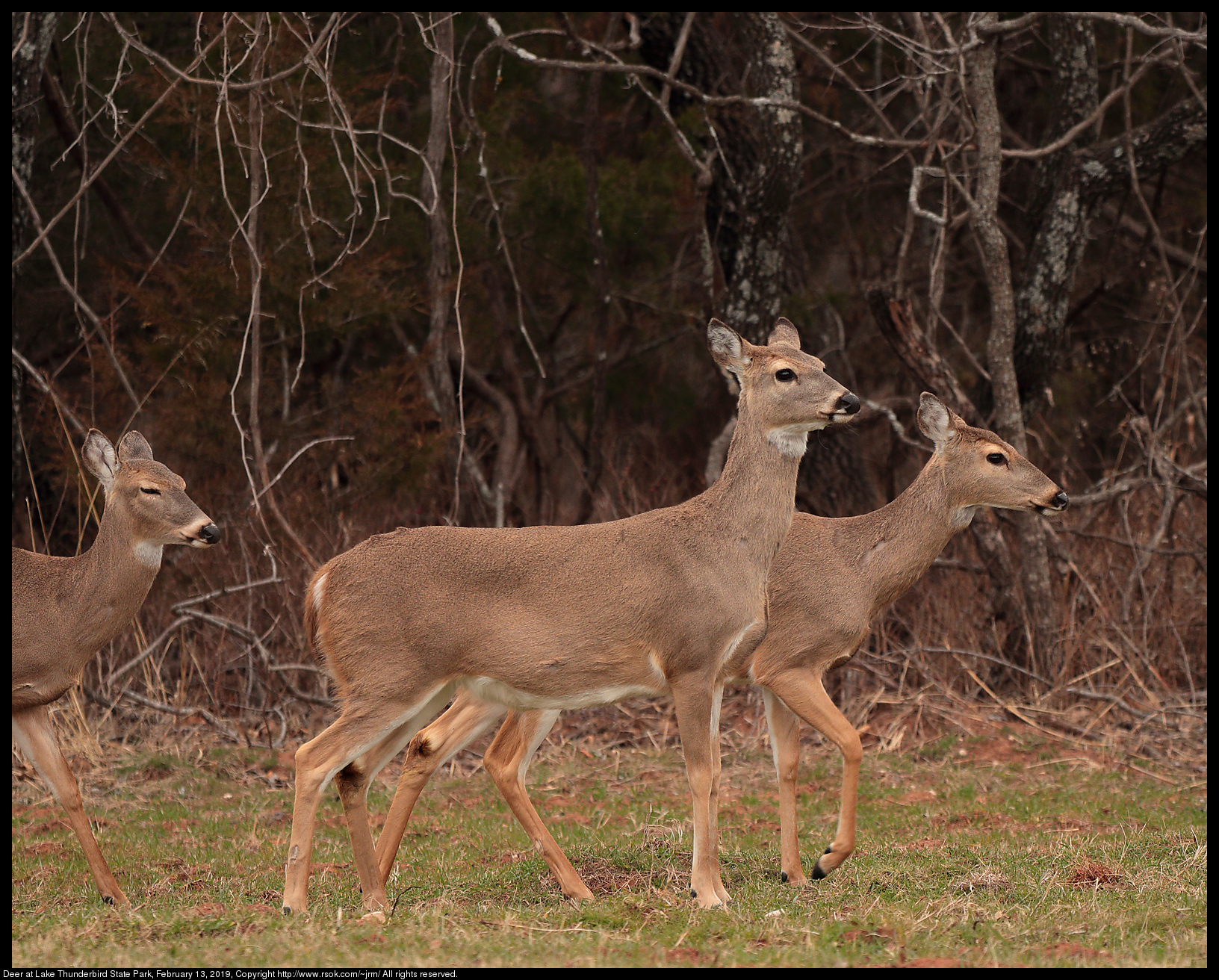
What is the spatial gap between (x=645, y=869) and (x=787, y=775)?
0.81 metres

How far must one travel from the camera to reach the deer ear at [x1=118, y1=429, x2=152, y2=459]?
692cm

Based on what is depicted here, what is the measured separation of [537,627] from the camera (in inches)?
229

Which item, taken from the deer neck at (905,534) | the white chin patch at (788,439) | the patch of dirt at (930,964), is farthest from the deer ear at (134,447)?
the patch of dirt at (930,964)

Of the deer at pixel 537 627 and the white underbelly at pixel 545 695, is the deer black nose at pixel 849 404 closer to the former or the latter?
the deer at pixel 537 627

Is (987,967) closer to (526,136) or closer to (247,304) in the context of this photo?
(247,304)

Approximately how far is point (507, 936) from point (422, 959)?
50 centimetres

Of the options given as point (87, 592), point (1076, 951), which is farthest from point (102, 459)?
point (1076, 951)

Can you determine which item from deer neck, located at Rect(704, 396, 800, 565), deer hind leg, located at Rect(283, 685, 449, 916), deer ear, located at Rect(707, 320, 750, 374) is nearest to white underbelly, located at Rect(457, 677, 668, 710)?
deer hind leg, located at Rect(283, 685, 449, 916)

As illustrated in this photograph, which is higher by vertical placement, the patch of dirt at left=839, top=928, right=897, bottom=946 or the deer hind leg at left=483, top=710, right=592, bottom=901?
the patch of dirt at left=839, top=928, right=897, bottom=946

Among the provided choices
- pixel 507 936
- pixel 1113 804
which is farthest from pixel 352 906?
pixel 1113 804

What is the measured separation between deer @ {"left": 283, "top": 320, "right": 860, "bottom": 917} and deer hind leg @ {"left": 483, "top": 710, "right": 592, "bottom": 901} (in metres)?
0.47

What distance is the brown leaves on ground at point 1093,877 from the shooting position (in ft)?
19.6

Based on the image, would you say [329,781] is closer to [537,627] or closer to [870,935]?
[537,627]

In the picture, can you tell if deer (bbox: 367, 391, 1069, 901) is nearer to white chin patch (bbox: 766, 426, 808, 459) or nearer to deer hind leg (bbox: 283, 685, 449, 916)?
deer hind leg (bbox: 283, 685, 449, 916)
